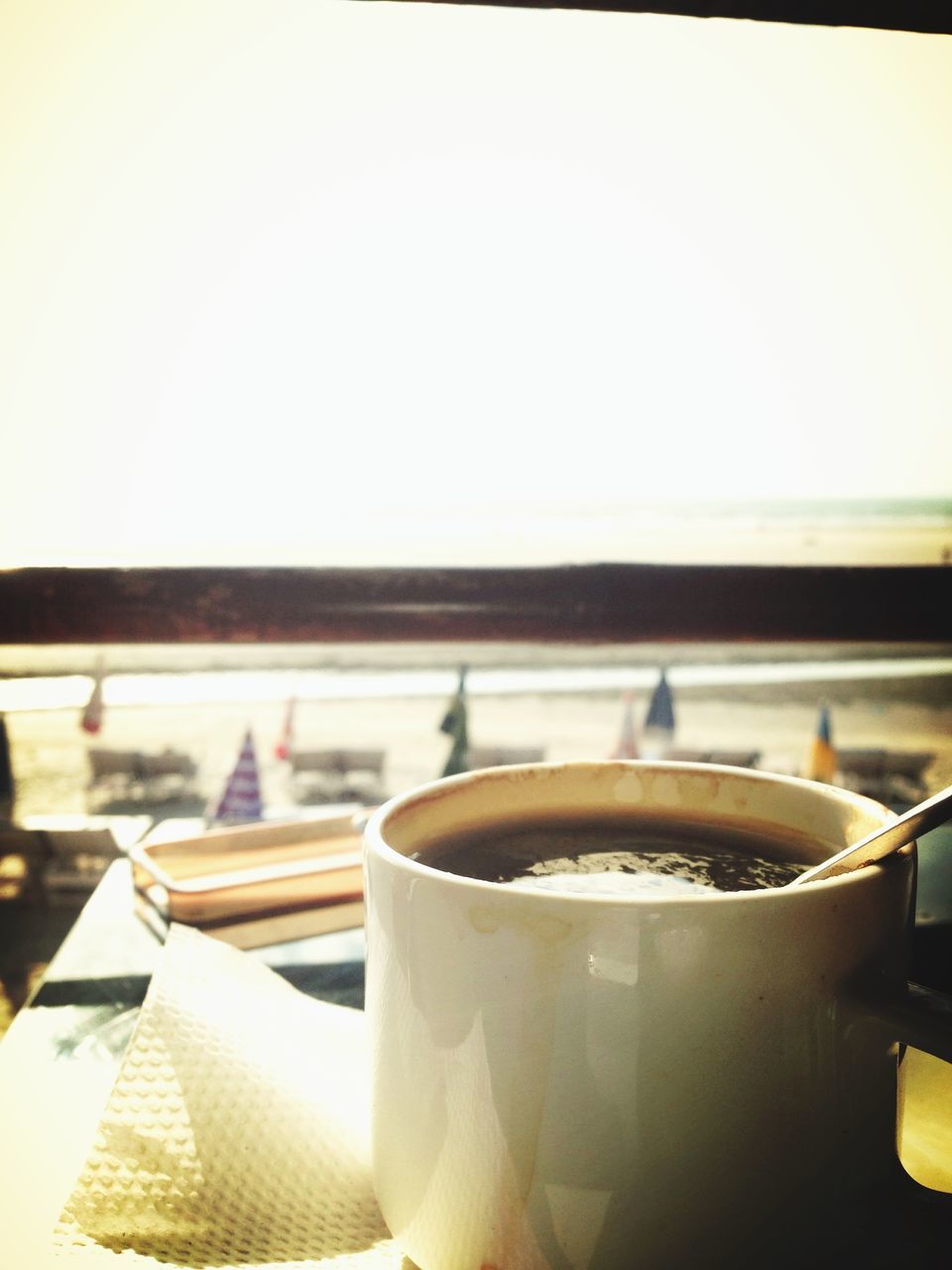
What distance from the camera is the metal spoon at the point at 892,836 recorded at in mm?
260

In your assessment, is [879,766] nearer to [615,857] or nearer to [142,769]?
[142,769]

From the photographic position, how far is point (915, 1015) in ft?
0.83

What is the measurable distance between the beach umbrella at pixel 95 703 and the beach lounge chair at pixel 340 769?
3.11 meters

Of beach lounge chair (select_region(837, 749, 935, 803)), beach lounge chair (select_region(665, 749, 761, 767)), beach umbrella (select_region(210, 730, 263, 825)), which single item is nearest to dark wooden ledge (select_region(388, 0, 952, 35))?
beach lounge chair (select_region(665, 749, 761, 767))

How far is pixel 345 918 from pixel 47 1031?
0.24m

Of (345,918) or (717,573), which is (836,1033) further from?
(717,573)

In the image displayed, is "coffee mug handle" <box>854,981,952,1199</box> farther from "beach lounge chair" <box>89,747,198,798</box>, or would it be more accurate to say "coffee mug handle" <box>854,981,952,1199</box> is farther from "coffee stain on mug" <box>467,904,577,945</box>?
"beach lounge chair" <box>89,747,198,798</box>

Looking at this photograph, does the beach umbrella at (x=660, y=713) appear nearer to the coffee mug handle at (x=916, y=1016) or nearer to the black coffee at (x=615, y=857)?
the black coffee at (x=615, y=857)

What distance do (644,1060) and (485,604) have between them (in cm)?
75

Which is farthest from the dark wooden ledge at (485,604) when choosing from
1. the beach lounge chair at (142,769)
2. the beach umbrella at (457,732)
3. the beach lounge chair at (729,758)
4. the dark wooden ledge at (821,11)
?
the beach lounge chair at (142,769)

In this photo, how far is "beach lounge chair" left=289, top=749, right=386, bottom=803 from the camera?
5.36 m

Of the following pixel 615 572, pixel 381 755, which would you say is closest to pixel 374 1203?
pixel 615 572

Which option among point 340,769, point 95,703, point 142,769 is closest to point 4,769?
point 95,703

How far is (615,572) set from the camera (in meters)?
0.99
